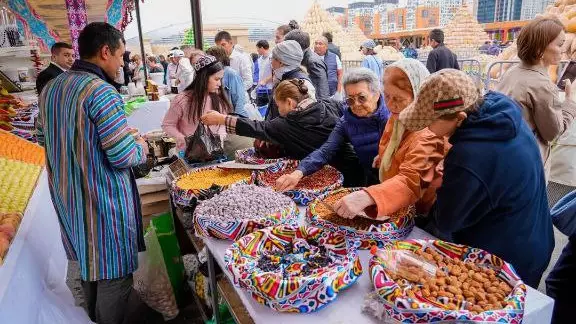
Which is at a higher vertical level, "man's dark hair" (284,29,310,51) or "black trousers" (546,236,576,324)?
"man's dark hair" (284,29,310,51)

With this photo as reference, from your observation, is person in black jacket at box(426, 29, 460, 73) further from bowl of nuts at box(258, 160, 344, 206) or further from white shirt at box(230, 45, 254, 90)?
bowl of nuts at box(258, 160, 344, 206)

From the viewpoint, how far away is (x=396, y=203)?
1444 millimetres

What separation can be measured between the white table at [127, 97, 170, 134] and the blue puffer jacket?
12.3ft

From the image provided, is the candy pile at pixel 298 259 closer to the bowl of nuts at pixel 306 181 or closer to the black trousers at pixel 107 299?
the bowl of nuts at pixel 306 181

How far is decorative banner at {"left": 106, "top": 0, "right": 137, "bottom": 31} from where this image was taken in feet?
23.8

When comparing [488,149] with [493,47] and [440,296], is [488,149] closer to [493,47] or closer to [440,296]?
[440,296]

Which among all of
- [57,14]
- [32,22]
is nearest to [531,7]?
[57,14]

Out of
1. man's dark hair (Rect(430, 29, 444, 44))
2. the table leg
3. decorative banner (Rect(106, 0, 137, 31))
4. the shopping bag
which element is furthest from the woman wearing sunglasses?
decorative banner (Rect(106, 0, 137, 31))

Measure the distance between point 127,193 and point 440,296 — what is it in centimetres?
155

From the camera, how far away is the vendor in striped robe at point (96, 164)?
1.75m

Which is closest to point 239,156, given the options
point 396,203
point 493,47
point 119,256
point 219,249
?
point 119,256

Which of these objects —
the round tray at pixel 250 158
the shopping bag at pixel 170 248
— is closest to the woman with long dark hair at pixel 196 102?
the round tray at pixel 250 158

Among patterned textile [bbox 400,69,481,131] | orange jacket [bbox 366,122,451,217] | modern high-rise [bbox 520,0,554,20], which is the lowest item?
orange jacket [bbox 366,122,451,217]

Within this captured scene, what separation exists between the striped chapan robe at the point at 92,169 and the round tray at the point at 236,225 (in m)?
0.60
